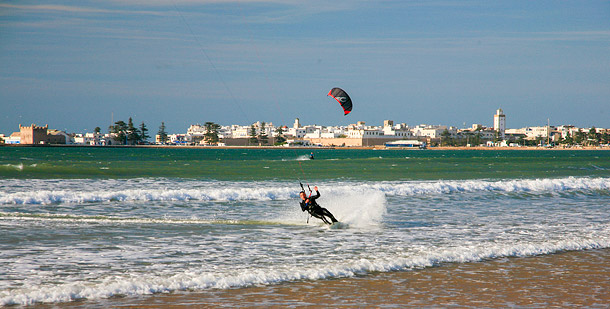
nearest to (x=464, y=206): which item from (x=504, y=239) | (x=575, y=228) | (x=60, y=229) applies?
(x=575, y=228)

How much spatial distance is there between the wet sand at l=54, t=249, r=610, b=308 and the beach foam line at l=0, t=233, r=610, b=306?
0.29m

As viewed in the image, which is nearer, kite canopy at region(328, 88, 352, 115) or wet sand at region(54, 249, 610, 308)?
wet sand at region(54, 249, 610, 308)

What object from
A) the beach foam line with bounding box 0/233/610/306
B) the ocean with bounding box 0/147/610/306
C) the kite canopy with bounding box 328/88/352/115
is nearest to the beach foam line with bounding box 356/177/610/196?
the ocean with bounding box 0/147/610/306

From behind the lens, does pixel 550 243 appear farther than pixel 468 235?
No

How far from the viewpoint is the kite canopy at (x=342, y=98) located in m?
22.8

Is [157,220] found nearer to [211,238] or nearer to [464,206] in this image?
[211,238]

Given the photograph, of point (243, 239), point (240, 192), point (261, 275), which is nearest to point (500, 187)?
point (240, 192)

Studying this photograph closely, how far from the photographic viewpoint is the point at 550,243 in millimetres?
12172

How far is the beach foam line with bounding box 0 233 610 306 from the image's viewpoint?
8.01 meters

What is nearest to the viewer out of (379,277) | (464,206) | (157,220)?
(379,277)

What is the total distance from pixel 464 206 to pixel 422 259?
10.7 metres

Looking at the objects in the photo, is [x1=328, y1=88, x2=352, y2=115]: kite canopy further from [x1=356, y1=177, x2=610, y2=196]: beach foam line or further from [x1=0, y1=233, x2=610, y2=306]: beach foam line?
[x1=0, y1=233, x2=610, y2=306]: beach foam line

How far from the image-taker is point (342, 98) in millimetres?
22953

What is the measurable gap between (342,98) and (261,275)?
48.0 feet
